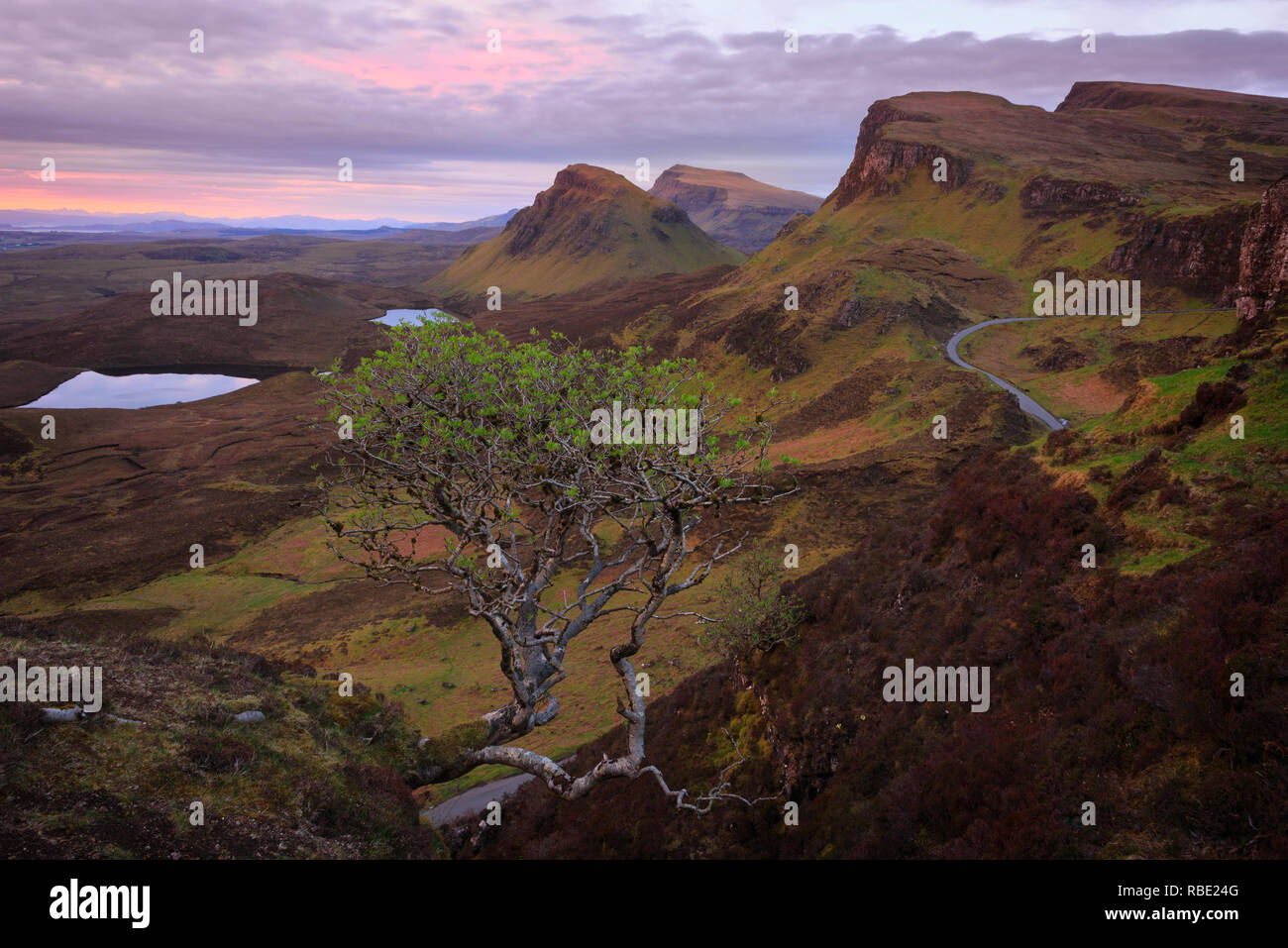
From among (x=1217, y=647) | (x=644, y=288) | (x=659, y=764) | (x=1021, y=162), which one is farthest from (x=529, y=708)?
(x=644, y=288)

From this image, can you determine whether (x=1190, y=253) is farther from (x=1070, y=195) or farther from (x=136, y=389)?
(x=136, y=389)

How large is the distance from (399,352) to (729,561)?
86.7ft

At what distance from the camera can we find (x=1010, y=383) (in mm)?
56000

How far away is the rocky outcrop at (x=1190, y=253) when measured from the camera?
219 ft

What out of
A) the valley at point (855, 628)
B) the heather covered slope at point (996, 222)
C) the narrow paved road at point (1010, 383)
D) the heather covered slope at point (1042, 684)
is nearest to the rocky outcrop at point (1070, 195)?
the heather covered slope at point (996, 222)

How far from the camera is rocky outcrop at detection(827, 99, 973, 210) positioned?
11544 centimetres

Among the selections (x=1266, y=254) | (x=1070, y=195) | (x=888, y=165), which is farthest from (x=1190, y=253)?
(x=888, y=165)

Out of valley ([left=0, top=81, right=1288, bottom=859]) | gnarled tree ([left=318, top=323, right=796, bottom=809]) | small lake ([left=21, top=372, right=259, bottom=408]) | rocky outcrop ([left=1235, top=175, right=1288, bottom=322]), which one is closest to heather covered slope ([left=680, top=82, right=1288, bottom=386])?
valley ([left=0, top=81, right=1288, bottom=859])

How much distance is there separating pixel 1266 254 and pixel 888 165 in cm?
11584

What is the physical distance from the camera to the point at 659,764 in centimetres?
1895

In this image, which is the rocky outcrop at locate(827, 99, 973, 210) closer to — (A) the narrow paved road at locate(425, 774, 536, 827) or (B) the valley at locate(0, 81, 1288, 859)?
(B) the valley at locate(0, 81, 1288, 859)

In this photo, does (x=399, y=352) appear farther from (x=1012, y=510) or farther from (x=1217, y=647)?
(x=1012, y=510)

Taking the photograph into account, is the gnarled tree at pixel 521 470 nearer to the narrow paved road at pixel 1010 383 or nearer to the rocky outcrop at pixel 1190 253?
the narrow paved road at pixel 1010 383

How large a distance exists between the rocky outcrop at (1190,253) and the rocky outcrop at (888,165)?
1681 inches
